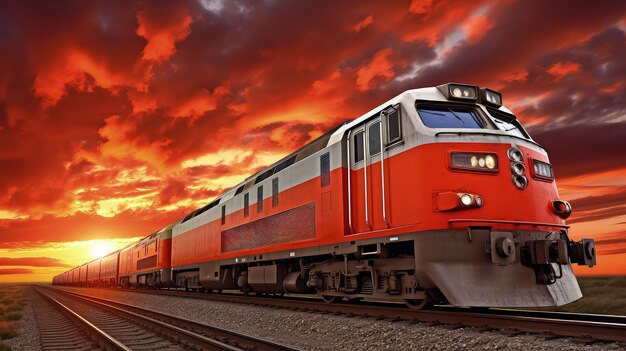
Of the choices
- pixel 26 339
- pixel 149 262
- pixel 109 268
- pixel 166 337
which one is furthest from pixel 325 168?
pixel 109 268

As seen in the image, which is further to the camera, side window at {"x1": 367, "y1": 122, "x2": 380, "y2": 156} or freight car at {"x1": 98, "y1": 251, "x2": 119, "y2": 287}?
freight car at {"x1": 98, "y1": 251, "x2": 119, "y2": 287}

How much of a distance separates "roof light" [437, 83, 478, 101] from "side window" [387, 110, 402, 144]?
1.13 meters

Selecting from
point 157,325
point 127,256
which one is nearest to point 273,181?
point 157,325

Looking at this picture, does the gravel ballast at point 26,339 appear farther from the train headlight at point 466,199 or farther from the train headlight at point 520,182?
the train headlight at point 520,182

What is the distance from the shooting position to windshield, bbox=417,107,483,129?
9.00m

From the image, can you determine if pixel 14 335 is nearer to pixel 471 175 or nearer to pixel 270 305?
pixel 270 305

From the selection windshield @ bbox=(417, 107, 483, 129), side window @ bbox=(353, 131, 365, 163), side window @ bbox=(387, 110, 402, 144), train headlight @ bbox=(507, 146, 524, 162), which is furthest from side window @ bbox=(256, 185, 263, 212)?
train headlight @ bbox=(507, 146, 524, 162)

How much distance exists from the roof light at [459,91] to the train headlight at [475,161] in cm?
157

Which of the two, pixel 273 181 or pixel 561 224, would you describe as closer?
pixel 561 224

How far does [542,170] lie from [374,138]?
129 inches

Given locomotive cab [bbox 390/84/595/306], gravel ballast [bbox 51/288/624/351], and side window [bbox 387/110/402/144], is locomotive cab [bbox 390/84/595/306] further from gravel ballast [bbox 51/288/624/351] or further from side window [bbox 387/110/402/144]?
gravel ballast [bbox 51/288/624/351]

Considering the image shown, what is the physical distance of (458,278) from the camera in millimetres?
7848

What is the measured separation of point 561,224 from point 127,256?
39501mm

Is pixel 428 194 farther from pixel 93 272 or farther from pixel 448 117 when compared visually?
pixel 93 272
